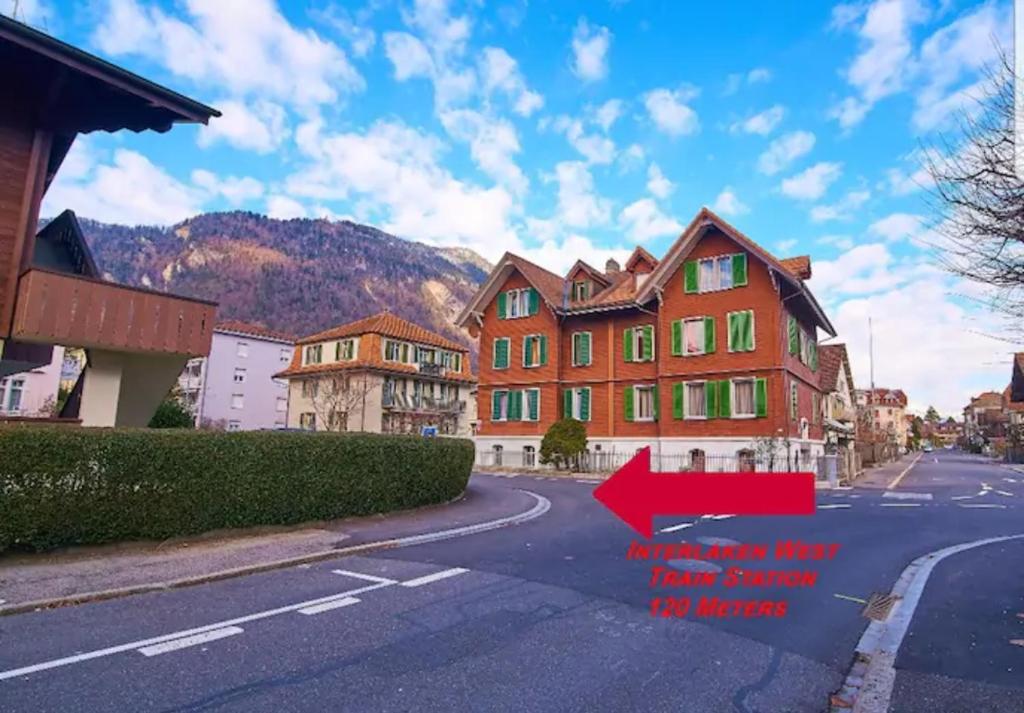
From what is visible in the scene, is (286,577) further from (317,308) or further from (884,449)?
(317,308)

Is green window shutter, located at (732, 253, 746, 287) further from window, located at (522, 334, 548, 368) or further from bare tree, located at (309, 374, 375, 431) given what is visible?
bare tree, located at (309, 374, 375, 431)

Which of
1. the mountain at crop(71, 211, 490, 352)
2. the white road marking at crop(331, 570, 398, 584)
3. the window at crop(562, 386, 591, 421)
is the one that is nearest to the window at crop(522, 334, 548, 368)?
the window at crop(562, 386, 591, 421)

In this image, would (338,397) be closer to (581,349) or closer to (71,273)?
(581,349)

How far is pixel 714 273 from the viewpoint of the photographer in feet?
101

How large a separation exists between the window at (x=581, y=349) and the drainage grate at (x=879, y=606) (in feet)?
88.1

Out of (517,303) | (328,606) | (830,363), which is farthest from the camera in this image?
(830,363)

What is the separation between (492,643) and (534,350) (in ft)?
101

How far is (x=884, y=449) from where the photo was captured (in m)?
58.7

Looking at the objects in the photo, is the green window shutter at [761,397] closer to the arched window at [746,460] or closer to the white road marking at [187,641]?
the arched window at [746,460]

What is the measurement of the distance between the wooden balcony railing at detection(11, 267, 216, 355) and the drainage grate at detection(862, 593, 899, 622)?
11.8 metres

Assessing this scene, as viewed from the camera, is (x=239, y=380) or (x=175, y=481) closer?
(x=175, y=481)

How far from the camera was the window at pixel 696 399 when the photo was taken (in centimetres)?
3013

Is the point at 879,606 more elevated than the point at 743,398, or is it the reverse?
the point at 743,398

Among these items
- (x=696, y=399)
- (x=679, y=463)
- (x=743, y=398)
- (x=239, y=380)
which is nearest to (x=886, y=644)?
(x=743, y=398)
